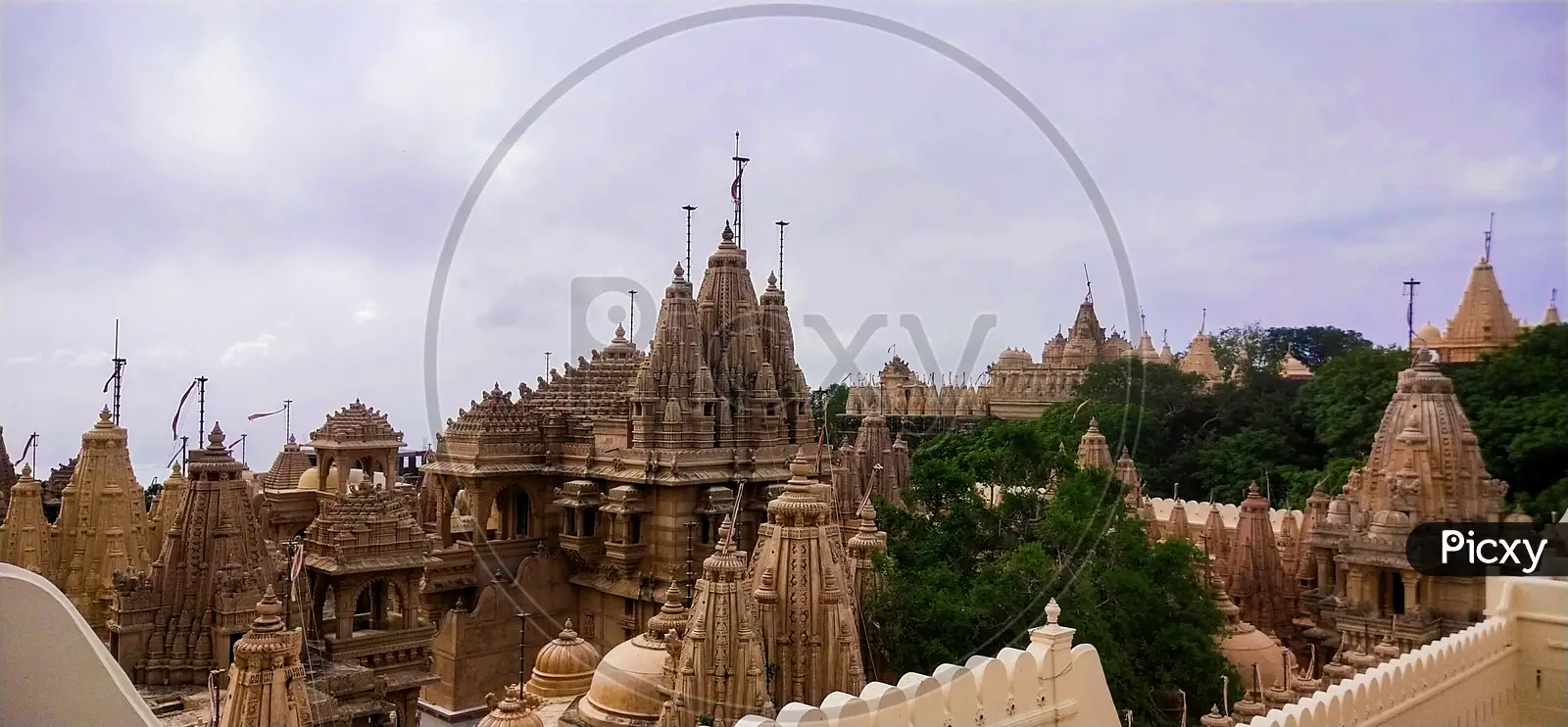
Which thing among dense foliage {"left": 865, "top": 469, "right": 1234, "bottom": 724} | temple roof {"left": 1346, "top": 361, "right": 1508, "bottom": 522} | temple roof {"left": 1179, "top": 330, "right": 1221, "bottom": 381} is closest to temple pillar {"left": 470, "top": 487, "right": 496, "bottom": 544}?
dense foliage {"left": 865, "top": 469, "right": 1234, "bottom": 724}

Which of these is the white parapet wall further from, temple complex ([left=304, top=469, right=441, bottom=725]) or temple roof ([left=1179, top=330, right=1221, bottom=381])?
temple roof ([left=1179, top=330, right=1221, bottom=381])

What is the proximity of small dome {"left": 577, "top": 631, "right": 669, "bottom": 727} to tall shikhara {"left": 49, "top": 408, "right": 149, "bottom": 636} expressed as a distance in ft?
33.1

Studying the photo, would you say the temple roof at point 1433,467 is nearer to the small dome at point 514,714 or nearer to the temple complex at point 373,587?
the small dome at point 514,714

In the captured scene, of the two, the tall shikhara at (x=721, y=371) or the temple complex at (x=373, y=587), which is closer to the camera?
the temple complex at (x=373, y=587)

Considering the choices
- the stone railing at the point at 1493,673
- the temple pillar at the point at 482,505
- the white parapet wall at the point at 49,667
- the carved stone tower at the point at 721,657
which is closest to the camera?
the white parapet wall at the point at 49,667

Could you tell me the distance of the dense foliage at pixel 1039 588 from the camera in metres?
16.5

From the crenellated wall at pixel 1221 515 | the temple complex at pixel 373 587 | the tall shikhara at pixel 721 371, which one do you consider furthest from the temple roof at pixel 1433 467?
the temple complex at pixel 373 587

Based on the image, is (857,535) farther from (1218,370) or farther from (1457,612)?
(1218,370)

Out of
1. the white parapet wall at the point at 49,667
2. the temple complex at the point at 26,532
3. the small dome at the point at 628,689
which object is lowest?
the small dome at the point at 628,689

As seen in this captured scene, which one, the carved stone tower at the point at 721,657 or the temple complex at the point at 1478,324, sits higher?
the temple complex at the point at 1478,324

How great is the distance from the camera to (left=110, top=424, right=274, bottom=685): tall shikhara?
16.0 meters

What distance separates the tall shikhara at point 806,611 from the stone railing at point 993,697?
13.1ft

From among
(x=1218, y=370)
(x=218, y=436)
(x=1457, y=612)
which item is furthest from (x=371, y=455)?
(x=1218, y=370)

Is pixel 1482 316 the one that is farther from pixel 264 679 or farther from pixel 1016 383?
pixel 264 679
